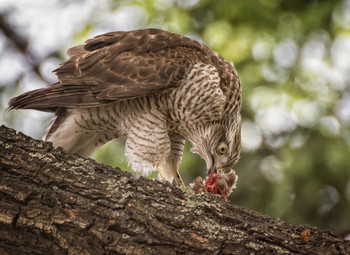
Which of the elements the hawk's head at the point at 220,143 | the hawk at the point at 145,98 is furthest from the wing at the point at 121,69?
the hawk's head at the point at 220,143

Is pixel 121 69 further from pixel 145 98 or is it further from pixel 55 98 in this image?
pixel 55 98

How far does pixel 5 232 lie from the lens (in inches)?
82.2

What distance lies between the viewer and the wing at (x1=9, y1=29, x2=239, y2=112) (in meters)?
3.69

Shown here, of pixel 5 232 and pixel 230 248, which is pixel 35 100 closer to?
pixel 5 232

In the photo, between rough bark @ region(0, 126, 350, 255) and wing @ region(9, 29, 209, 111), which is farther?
wing @ region(9, 29, 209, 111)

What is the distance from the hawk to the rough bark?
126cm

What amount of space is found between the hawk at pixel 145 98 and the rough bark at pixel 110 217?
1264 mm

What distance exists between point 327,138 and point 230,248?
2.92 meters

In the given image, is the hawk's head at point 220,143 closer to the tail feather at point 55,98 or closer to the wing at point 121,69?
the wing at point 121,69

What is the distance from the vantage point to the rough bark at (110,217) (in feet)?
7.04

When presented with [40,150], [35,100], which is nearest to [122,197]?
[40,150]

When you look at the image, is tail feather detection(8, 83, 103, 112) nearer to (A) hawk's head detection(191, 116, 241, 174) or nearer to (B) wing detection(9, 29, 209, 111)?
(B) wing detection(9, 29, 209, 111)

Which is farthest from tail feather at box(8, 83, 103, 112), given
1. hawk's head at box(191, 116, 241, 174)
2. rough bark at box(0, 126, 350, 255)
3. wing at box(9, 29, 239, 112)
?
rough bark at box(0, 126, 350, 255)

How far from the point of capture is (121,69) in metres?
3.92
